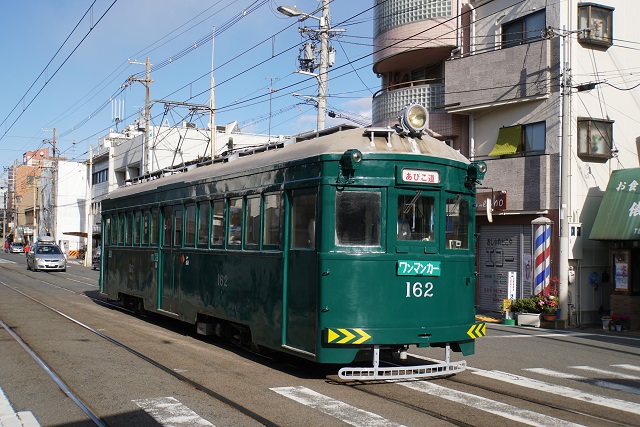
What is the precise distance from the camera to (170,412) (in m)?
7.13

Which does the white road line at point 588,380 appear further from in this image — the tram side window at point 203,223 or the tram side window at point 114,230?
the tram side window at point 114,230

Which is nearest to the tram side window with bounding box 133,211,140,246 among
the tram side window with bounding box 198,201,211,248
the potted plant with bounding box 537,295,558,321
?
the tram side window with bounding box 198,201,211,248

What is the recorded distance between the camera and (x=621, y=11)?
21.5 meters

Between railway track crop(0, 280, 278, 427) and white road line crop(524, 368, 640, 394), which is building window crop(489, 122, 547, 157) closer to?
white road line crop(524, 368, 640, 394)

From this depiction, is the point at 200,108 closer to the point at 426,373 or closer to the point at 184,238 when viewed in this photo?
the point at 184,238

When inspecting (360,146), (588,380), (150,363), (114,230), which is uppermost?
(360,146)

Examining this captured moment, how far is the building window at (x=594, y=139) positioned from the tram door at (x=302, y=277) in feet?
45.0

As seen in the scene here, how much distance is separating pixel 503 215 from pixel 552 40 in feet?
17.7

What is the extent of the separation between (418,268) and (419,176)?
3.84 ft

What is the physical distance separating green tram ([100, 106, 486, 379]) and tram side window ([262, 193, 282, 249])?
27mm

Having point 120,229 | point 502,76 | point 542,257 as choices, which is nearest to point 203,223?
point 120,229

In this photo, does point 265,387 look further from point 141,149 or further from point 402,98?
point 141,149

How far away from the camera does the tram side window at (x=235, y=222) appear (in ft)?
34.9

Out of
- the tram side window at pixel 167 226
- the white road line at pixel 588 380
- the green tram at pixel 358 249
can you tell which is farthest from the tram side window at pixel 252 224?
the white road line at pixel 588 380
